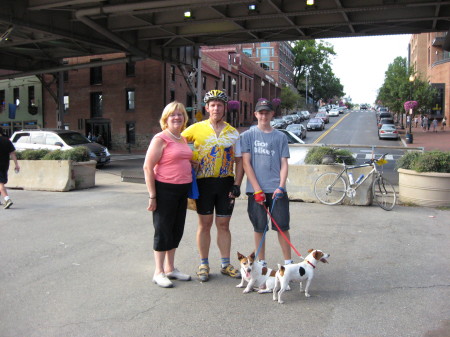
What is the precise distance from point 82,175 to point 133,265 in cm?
750

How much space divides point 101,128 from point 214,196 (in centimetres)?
3483

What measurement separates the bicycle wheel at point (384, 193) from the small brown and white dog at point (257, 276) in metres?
4.97

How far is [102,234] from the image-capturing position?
6.65 meters

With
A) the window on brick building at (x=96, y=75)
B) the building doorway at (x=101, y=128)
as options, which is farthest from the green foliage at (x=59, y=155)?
the window on brick building at (x=96, y=75)

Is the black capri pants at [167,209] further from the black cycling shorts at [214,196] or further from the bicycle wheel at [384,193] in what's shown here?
the bicycle wheel at [384,193]

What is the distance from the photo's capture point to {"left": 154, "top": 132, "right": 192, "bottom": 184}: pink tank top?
4320 mm

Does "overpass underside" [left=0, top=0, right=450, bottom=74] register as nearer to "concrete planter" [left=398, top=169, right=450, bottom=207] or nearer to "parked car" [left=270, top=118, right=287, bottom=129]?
"concrete planter" [left=398, top=169, right=450, bottom=207]

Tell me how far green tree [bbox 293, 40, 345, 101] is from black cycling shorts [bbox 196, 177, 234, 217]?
10743 cm

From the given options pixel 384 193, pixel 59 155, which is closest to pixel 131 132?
pixel 59 155

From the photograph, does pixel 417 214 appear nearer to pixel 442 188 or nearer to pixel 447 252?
pixel 442 188

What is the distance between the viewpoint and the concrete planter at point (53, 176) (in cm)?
1154

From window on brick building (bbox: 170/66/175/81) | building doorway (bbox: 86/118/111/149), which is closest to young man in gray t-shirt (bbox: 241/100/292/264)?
window on brick building (bbox: 170/66/175/81)

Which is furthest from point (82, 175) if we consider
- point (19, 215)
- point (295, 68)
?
point (295, 68)

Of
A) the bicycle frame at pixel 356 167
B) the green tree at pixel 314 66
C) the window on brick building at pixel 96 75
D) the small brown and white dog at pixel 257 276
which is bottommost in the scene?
the small brown and white dog at pixel 257 276
